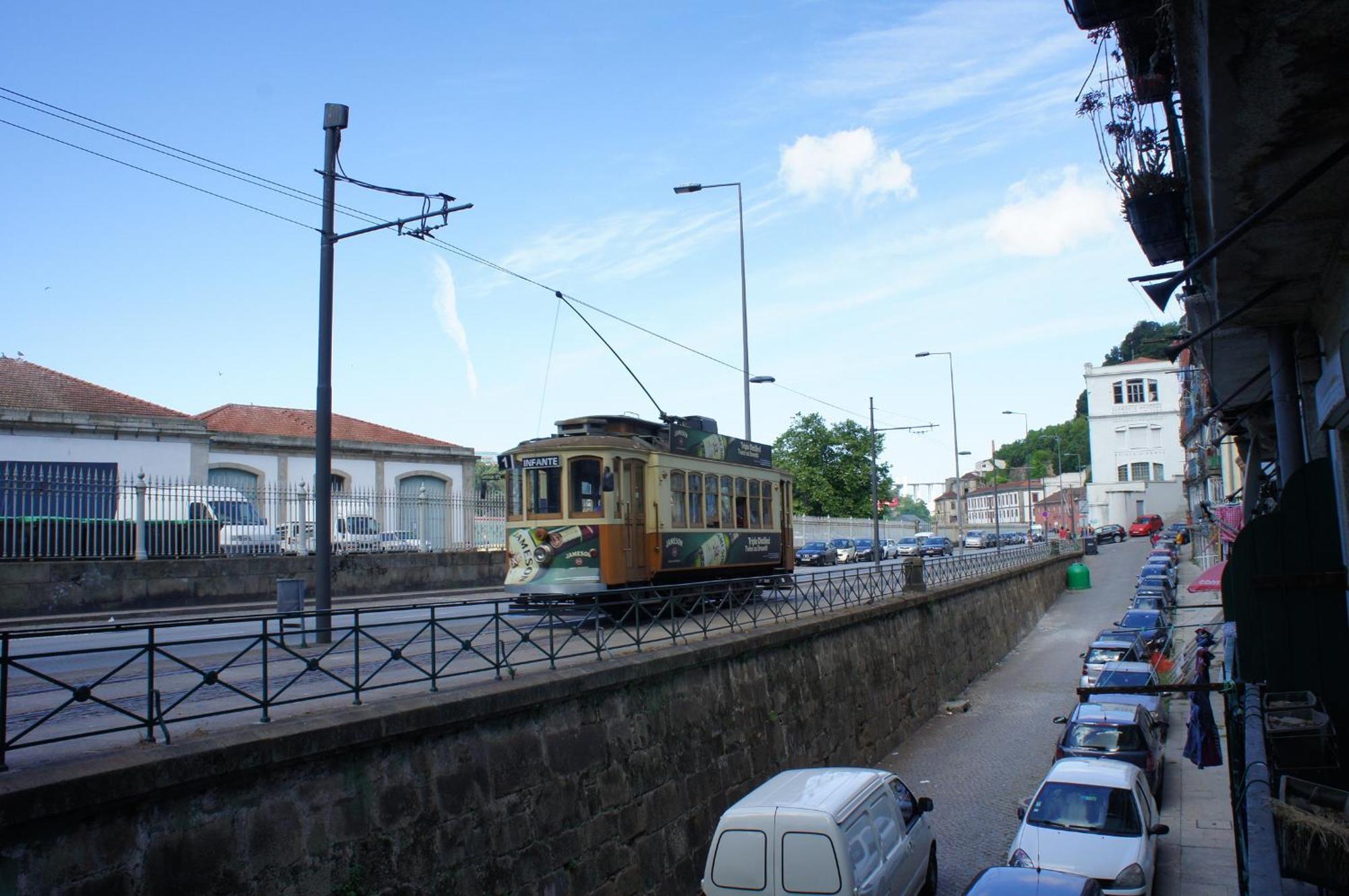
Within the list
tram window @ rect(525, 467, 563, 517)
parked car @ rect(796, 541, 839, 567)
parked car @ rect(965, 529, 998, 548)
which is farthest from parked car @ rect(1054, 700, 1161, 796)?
parked car @ rect(965, 529, 998, 548)

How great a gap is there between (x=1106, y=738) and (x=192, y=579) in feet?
55.3

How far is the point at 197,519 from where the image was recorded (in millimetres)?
19531

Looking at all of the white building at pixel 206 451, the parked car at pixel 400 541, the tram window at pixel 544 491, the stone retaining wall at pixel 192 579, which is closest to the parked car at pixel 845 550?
the white building at pixel 206 451

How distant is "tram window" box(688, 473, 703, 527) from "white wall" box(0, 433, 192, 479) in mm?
12294

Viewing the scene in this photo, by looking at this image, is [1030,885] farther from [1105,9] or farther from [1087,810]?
[1105,9]

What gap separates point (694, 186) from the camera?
24266 mm

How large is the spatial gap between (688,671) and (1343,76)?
10459 millimetres

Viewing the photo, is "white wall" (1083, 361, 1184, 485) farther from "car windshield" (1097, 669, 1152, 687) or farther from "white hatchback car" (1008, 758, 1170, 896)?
"white hatchback car" (1008, 758, 1170, 896)

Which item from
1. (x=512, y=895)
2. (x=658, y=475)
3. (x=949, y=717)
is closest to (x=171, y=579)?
(x=658, y=475)

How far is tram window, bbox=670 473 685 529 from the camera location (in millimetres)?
17547

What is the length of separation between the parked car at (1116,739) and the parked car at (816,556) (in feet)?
91.9

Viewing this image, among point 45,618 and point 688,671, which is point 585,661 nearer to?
point 688,671

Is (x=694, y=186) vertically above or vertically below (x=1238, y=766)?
above

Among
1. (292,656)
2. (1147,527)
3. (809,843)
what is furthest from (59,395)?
(1147,527)
